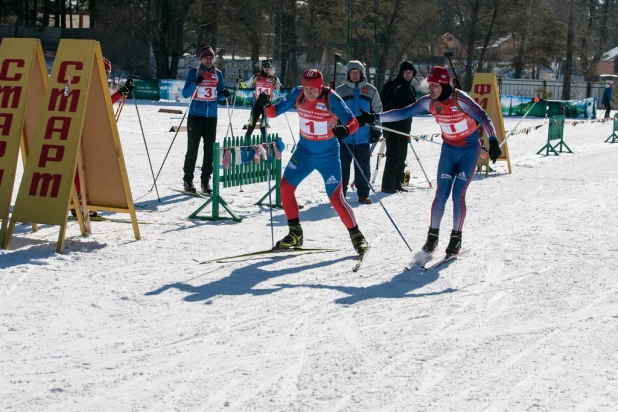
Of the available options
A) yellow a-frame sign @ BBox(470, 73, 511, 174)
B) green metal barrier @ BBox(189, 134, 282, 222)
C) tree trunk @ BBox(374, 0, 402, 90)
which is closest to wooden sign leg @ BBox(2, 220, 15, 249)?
green metal barrier @ BBox(189, 134, 282, 222)

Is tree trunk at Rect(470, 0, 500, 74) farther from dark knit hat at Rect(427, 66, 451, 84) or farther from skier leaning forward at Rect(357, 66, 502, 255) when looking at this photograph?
dark knit hat at Rect(427, 66, 451, 84)

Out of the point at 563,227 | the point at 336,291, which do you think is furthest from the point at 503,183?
the point at 336,291

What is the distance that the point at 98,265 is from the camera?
24.1 feet

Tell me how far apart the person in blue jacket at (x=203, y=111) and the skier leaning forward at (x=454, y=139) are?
13.0 feet

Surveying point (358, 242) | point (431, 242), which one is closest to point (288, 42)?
point (431, 242)

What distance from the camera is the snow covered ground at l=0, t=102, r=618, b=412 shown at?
14.6ft

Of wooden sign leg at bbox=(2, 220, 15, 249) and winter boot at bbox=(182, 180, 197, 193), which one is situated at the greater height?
winter boot at bbox=(182, 180, 197, 193)

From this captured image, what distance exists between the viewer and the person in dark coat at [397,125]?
1213 cm

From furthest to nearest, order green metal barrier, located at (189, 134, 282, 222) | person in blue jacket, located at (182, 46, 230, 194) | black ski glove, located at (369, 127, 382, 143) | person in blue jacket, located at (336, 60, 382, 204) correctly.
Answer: person in blue jacket, located at (182, 46, 230, 194), person in blue jacket, located at (336, 60, 382, 204), black ski glove, located at (369, 127, 382, 143), green metal barrier, located at (189, 134, 282, 222)

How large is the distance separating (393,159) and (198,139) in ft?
9.72

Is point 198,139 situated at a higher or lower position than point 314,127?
lower

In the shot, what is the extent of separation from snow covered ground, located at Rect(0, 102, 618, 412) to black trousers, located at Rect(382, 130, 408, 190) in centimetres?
208

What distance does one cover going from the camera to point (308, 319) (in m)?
5.84

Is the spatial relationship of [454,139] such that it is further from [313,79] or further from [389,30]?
[389,30]
